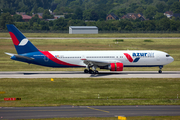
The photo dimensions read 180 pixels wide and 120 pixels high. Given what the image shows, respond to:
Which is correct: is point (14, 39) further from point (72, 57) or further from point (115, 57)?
point (115, 57)

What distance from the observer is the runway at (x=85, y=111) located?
2620 cm

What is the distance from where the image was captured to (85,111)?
2766 centimetres

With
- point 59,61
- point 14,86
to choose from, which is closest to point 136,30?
point 59,61

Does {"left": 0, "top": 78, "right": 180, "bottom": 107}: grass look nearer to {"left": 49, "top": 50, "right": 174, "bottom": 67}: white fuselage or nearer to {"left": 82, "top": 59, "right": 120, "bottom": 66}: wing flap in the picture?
{"left": 82, "top": 59, "right": 120, "bottom": 66}: wing flap

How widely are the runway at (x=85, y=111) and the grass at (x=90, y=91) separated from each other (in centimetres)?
177

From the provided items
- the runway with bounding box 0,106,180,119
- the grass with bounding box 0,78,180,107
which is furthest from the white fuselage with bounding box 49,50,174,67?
the runway with bounding box 0,106,180,119

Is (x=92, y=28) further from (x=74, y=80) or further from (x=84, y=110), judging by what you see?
(x=84, y=110)

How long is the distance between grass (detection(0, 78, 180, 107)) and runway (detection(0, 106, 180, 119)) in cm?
177

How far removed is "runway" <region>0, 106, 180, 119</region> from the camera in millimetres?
26203

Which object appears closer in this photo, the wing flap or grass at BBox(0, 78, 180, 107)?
grass at BBox(0, 78, 180, 107)

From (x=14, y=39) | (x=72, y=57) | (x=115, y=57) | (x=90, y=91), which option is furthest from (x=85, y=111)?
(x=14, y=39)

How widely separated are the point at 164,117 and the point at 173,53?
6280 cm

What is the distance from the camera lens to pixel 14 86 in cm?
4088

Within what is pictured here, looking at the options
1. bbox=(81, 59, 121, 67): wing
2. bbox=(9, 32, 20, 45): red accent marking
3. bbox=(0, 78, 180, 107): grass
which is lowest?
bbox=(0, 78, 180, 107): grass
